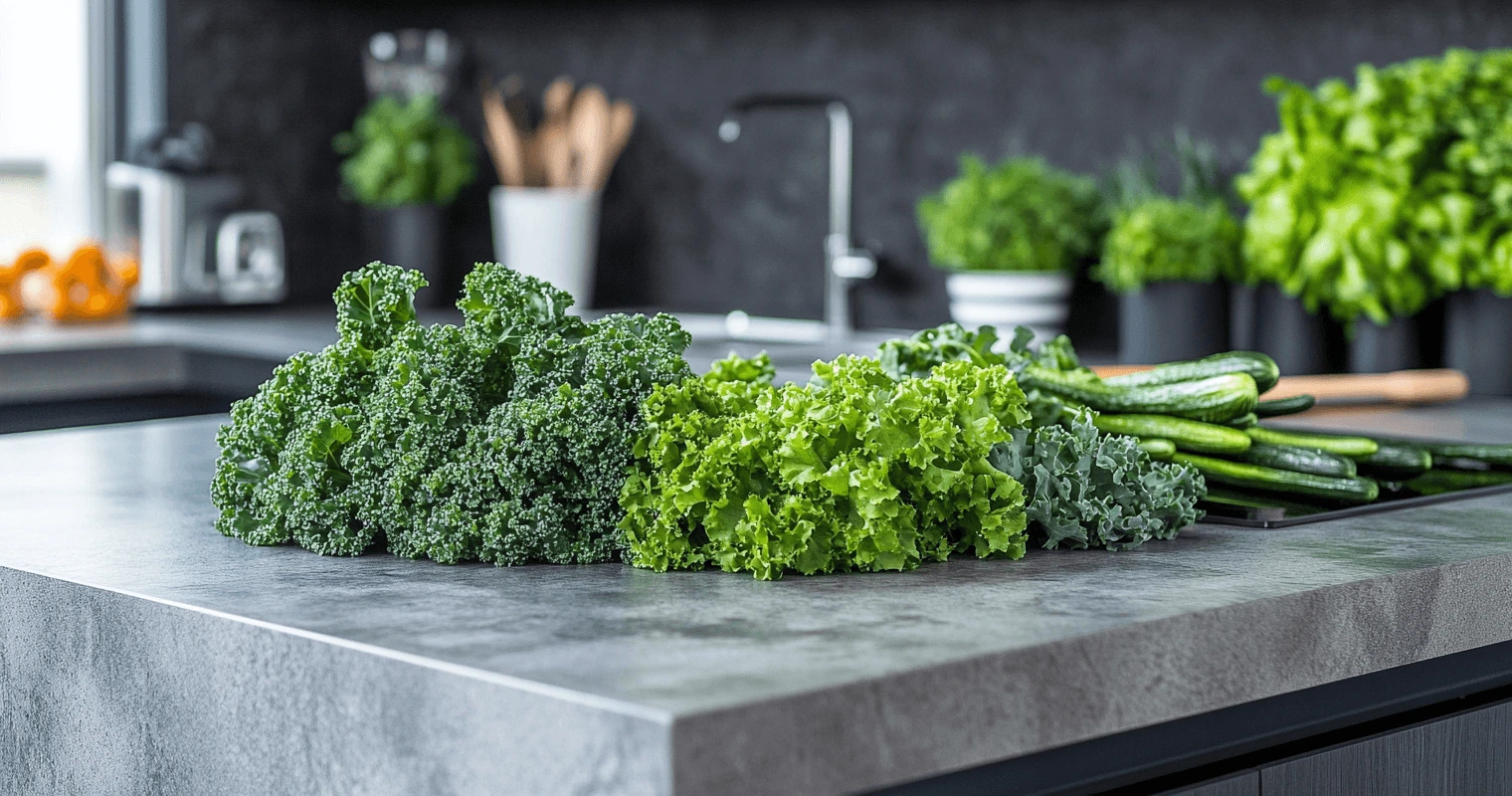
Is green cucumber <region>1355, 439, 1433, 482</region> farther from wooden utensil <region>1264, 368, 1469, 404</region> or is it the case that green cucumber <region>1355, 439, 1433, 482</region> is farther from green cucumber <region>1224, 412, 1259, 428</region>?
wooden utensil <region>1264, 368, 1469, 404</region>

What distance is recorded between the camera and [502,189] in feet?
14.3

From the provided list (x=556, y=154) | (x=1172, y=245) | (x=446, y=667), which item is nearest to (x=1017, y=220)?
(x=1172, y=245)

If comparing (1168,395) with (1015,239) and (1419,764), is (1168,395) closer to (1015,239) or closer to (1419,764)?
(1419,764)

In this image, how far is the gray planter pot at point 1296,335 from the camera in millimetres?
2723

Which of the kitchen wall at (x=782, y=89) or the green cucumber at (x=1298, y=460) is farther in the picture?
the kitchen wall at (x=782, y=89)

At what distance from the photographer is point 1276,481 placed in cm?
145

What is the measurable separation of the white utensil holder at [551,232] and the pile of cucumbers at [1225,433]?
2736 mm

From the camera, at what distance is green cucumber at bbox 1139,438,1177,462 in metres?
1.39

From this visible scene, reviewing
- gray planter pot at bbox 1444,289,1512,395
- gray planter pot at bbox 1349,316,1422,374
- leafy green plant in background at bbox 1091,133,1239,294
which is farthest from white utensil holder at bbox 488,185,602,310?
gray planter pot at bbox 1444,289,1512,395

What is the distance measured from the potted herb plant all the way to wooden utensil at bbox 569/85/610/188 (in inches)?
64.2

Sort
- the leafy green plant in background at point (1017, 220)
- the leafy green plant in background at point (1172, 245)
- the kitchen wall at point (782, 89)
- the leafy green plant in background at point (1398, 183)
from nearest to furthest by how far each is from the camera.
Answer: the leafy green plant in background at point (1398, 183)
the leafy green plant in background at point (1172, 245)
the leafy green plant in background at point (1017, 220)
the kitchen wall at point (782, 89)

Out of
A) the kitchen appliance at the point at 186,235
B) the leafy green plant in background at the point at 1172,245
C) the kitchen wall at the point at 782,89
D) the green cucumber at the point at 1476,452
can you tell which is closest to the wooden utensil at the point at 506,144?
the kitchen wall at the point at 782,89

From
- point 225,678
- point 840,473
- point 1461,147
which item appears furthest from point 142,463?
point 1461,147

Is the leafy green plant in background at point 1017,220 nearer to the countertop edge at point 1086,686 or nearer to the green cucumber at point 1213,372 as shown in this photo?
the green cucumber at point 1213,372
